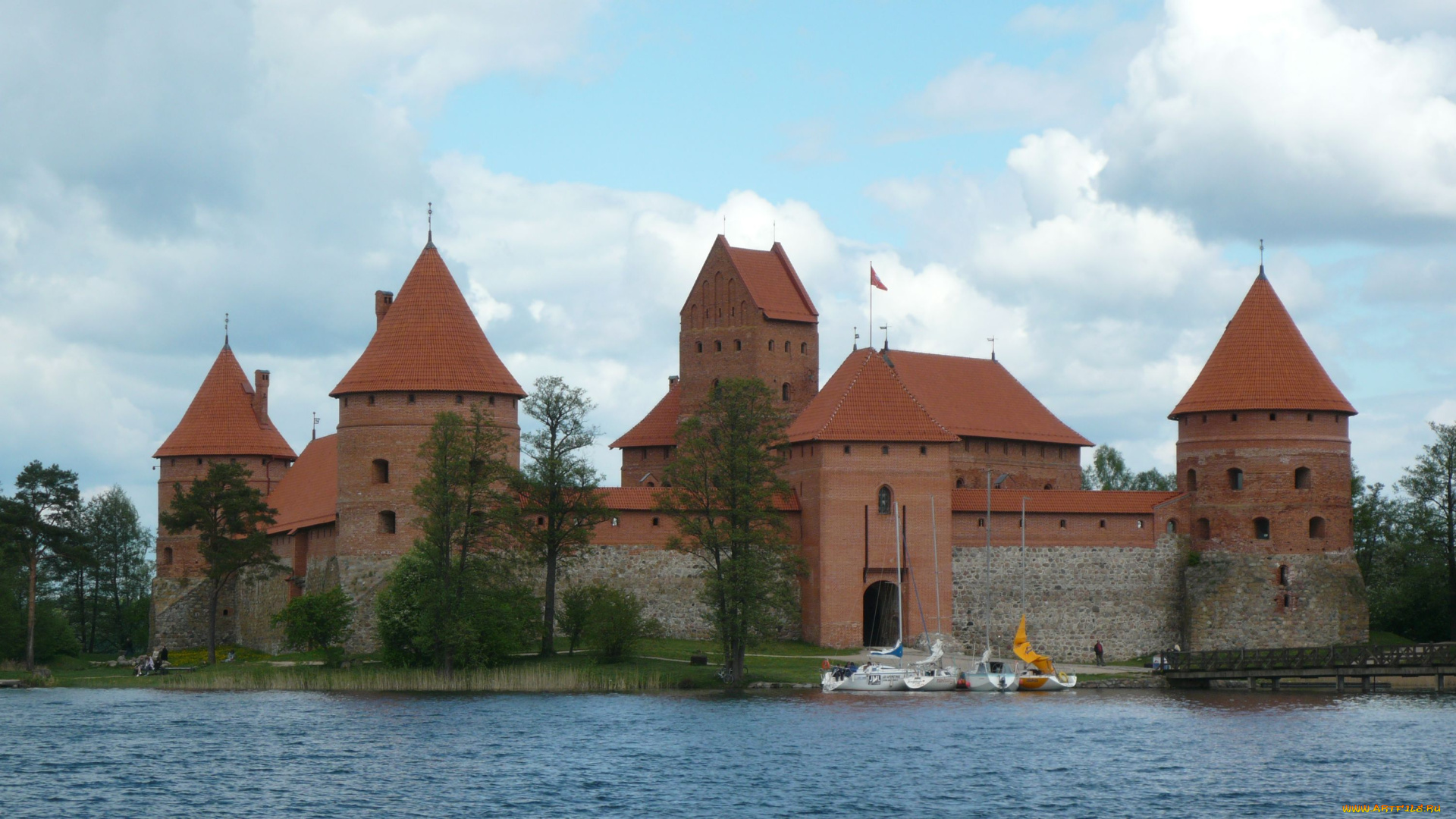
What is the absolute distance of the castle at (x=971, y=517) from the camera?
147 feet

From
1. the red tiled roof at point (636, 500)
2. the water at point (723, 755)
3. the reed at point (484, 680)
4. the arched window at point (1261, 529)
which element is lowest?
the water at point (723, 755)

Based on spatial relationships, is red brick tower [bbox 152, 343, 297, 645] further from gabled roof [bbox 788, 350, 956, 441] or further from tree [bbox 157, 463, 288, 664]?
gabled roof [bbox 788, 350, 956, 441]

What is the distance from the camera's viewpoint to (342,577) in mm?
44625

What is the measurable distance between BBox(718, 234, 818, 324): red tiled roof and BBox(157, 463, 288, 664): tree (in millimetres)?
15211

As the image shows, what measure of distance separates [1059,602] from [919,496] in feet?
15.1

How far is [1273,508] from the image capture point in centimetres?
4516

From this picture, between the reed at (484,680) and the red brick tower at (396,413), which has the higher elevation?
the red brick tower at (396,413)

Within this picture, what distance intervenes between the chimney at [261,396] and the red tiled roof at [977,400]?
21.5m

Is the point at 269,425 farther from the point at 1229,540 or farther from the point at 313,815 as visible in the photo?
the point at 313,815

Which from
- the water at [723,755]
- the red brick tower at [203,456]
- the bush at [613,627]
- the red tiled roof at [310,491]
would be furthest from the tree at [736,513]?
the red brick tower at [203,456]

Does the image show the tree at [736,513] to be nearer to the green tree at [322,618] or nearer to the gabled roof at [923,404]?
the gabled roof at [923,404]

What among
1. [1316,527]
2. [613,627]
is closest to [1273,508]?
[1316,527]

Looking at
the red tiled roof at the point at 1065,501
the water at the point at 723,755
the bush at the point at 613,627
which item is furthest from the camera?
the red tiled roof at the point at 1065,501

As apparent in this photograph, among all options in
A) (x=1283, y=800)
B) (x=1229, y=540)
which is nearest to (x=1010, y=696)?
(x=1229, y=540)
